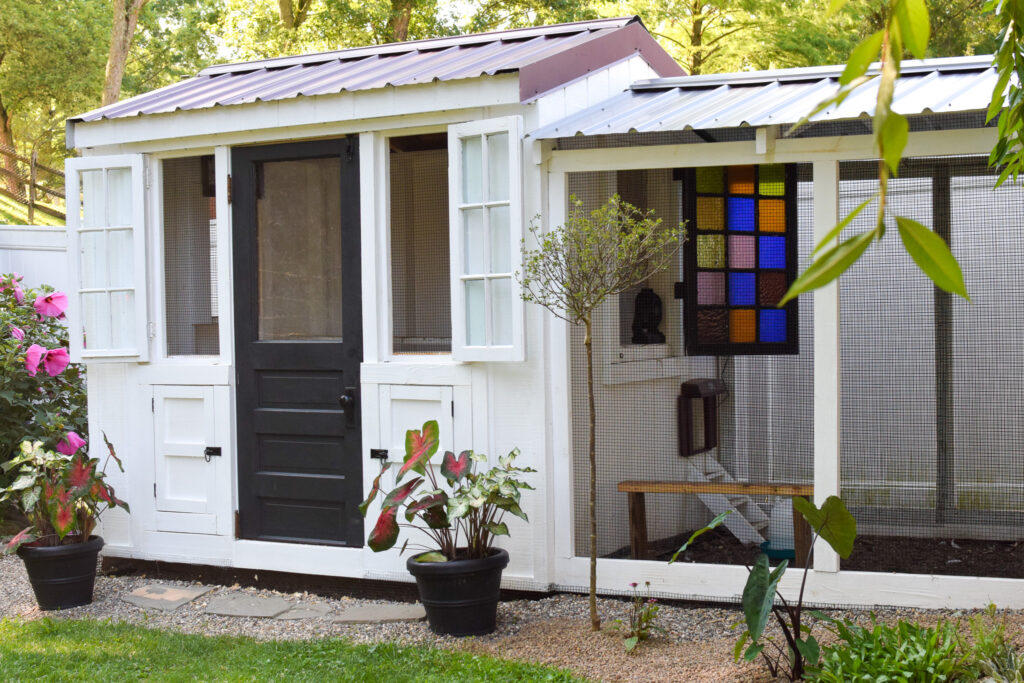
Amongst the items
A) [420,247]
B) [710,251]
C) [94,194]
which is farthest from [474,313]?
[94,194]

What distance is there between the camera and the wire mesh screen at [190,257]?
236 inches

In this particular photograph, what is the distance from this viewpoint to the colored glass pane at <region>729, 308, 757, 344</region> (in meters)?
5.73

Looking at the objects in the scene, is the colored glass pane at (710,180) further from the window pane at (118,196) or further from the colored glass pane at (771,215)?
the window pane at (118,196)

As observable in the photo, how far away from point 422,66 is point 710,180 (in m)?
1.69

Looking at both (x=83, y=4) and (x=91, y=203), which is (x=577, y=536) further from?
(x=83, y=4)

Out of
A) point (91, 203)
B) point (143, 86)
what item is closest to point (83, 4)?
point (143, 86)

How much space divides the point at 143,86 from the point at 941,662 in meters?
24.7

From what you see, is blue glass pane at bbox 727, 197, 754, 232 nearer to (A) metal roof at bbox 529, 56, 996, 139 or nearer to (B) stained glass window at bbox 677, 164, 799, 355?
(B) stained glass window at bbox 677, 164, 799, 355

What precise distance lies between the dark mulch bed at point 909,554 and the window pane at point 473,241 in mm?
1709

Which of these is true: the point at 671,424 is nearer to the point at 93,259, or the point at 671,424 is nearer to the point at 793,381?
the point at 793,381

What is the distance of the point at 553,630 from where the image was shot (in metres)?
4.73

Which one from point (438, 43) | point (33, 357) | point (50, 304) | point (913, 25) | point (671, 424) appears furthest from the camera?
point (50, 304)

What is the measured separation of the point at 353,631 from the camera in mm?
5027

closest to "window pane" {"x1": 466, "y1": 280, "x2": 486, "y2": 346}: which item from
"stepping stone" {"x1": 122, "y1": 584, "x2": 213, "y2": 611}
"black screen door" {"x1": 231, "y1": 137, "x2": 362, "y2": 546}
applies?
"black screen door" {"x1": 231, "y1": 137, "x2": 362, "y2": 546}
